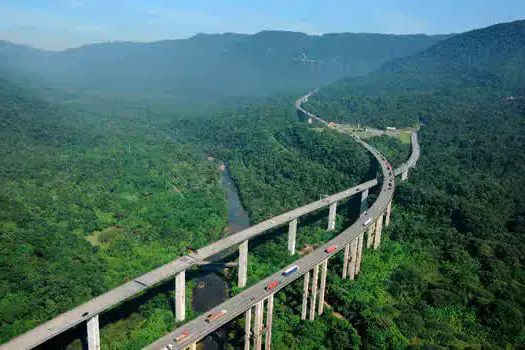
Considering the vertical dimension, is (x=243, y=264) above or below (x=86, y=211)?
above

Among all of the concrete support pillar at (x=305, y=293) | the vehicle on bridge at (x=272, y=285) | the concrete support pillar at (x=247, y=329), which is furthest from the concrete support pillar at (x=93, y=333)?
the concrete support pillar at (x=305, y=293)

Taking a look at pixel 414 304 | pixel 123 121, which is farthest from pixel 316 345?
pixel 123 121

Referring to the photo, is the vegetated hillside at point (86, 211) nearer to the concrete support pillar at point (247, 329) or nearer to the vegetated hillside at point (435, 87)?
the concrete support pillar at point (247, 329)

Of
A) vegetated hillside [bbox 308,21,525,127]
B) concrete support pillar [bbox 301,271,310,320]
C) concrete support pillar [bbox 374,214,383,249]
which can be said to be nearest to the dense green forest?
concrete support pillar [bbox 374,214,383,249]

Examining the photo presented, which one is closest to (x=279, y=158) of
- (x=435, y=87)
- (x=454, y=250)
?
(x=454, y=250)

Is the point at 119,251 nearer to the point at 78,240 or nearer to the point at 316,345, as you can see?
the point at 78,240

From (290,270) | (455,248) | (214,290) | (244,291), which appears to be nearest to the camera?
(244,291)

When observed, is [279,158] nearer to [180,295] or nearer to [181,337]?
[180,295]
